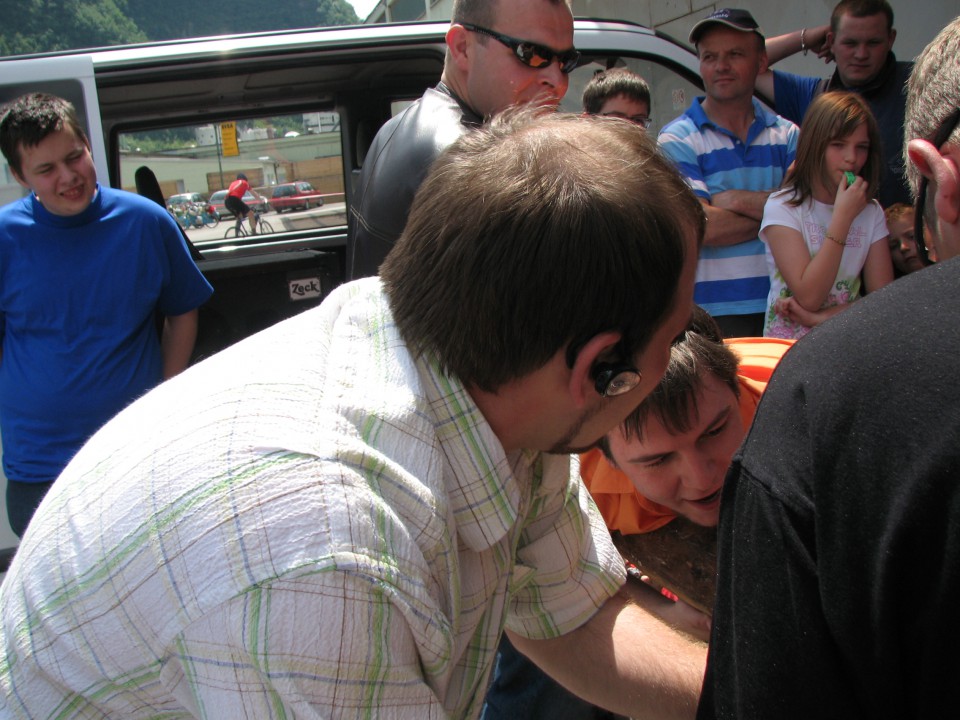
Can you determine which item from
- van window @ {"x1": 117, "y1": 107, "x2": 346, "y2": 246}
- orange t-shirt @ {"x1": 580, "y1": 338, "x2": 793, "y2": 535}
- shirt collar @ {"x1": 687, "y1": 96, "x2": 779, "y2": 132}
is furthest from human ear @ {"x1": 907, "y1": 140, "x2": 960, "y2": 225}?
van window @ {"x1": 117, "y1": 107, "x2": 346, "y2": 246}

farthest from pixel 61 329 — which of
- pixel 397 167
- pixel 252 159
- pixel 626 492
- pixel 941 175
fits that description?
pixel 252 159

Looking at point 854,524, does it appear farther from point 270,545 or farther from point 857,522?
point 270,545

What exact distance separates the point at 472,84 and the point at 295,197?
4.44 m

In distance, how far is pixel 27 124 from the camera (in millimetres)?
2879

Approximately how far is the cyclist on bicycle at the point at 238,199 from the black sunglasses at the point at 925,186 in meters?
6.51

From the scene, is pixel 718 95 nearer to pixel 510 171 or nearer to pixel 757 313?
pixel 757 313

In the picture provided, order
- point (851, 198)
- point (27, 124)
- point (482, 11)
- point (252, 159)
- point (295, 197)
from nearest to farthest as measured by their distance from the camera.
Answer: point (482, 11)
point (27, 124)
point (851, 198)
point (252, 159)
point (295, 197)

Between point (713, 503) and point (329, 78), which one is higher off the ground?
point (329, 78)

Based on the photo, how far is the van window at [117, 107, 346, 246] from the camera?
215 inches

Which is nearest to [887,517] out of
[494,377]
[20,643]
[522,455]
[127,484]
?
[494,377]

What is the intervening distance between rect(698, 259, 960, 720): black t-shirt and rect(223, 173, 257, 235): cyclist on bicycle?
6.85 metres

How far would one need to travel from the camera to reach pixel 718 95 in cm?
353

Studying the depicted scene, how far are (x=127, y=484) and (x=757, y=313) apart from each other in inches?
118

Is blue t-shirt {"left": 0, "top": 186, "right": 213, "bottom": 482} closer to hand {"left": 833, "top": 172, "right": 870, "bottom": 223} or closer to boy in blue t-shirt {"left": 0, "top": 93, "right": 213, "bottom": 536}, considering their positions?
boy in blue t-shirt {"left": 0, "top": 93, "right": 213, "bottom": 536}
